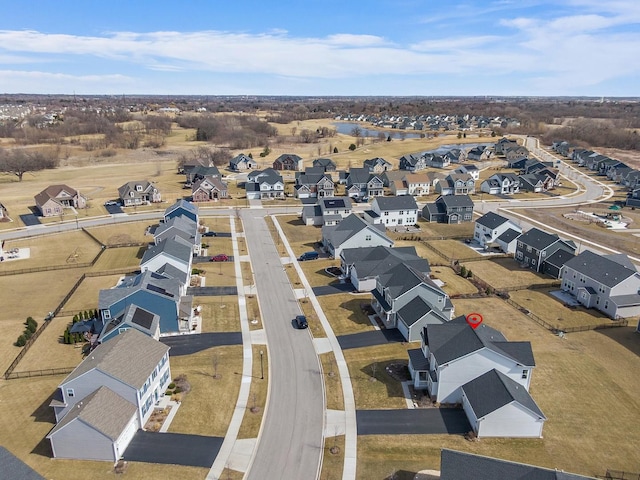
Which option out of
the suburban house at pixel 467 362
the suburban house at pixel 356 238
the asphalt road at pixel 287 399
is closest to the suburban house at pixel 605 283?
the suburban house at pixel 467 362

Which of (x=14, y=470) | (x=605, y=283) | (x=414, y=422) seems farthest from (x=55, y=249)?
(x=605, y=283)

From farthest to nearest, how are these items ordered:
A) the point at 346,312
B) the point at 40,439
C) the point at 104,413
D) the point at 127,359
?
the point at 346,312
the point at 127,359
the point at 40,439
the point at 104,413

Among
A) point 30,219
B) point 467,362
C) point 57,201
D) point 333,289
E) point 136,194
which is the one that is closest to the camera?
point 467,362

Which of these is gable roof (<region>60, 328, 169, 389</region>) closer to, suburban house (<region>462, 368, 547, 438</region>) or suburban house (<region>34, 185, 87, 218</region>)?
suburban house (<region>462, 368, 547, 438</region>)

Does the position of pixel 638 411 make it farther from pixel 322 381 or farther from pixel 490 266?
pixel 490 266

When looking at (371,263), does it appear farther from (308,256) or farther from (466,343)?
(466,343)

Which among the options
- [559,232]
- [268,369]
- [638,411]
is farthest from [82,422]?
[559,232]

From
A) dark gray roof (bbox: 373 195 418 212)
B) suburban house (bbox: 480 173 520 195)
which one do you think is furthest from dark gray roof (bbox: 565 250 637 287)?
suburban house (bbox: 480 173 520 195)
